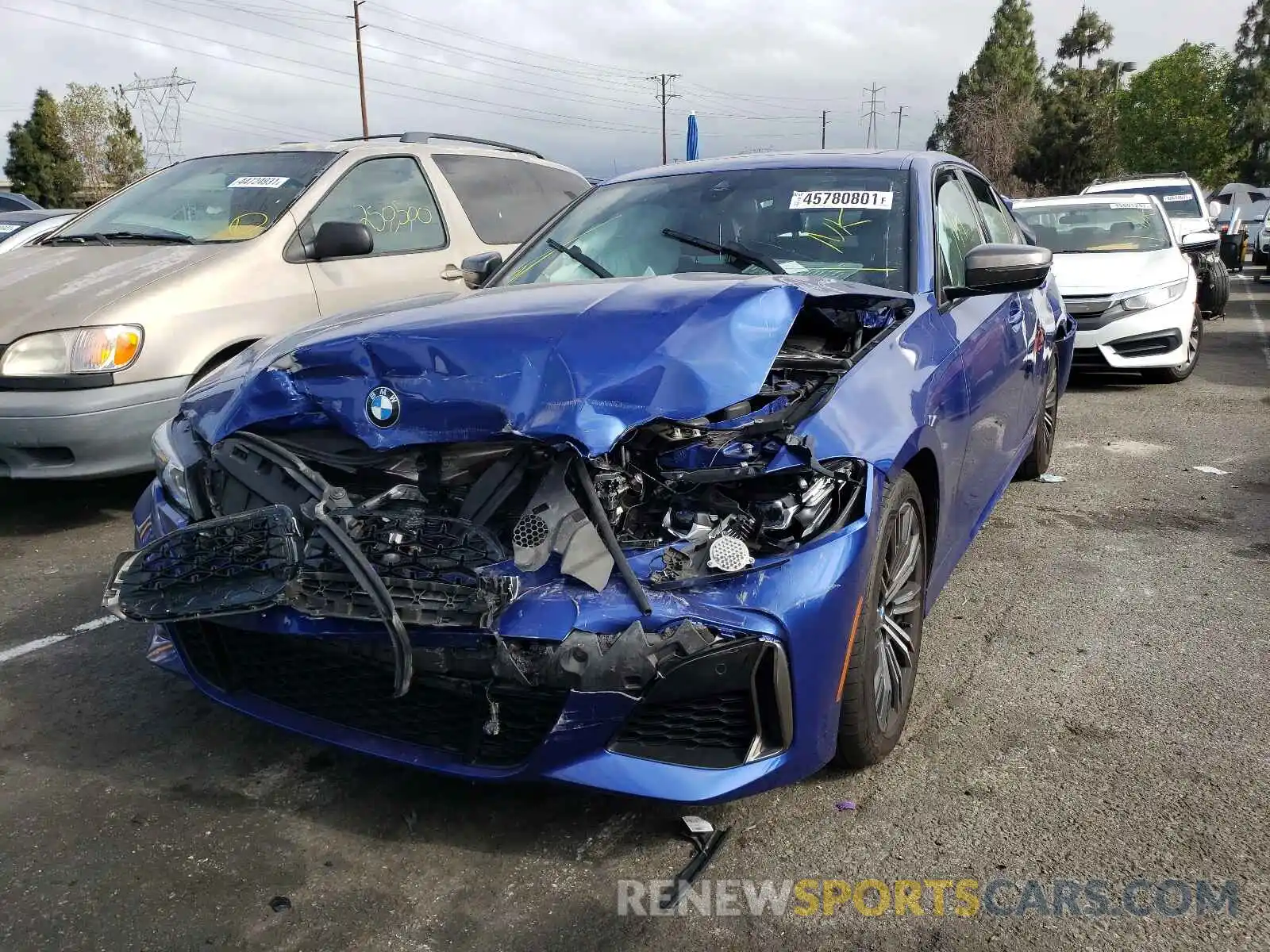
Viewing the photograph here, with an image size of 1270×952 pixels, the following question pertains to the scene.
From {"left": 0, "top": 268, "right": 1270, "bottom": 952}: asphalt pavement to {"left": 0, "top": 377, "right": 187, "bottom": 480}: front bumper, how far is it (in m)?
0.91

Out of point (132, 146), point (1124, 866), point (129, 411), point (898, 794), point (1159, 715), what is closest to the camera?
point (1124, 866)

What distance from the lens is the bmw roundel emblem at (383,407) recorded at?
2.43 m

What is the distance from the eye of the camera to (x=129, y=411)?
4.57 meters

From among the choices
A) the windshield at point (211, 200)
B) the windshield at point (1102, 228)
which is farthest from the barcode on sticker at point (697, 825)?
the windshield at point (1102, 228)

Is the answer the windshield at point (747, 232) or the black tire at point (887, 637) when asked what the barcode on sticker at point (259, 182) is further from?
the black tire at point (887, 637)

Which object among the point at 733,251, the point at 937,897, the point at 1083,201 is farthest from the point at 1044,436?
the point at 1083,201

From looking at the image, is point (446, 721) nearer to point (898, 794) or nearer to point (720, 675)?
point (720, 675)

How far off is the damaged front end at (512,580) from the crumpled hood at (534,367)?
55 millimetres

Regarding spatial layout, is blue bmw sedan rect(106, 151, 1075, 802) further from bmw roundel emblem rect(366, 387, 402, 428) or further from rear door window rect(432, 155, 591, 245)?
rear door window rect(432, 155, 591, 245)

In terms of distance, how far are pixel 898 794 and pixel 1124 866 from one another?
0.53 metres

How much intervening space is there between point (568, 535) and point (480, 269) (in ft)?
7.48

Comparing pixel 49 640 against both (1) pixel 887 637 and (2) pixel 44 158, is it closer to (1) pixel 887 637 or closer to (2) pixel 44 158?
(1) pixel 887 637

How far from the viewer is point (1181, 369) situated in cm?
867

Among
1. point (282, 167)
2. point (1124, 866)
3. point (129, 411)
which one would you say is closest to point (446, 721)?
point (1124, 866)
